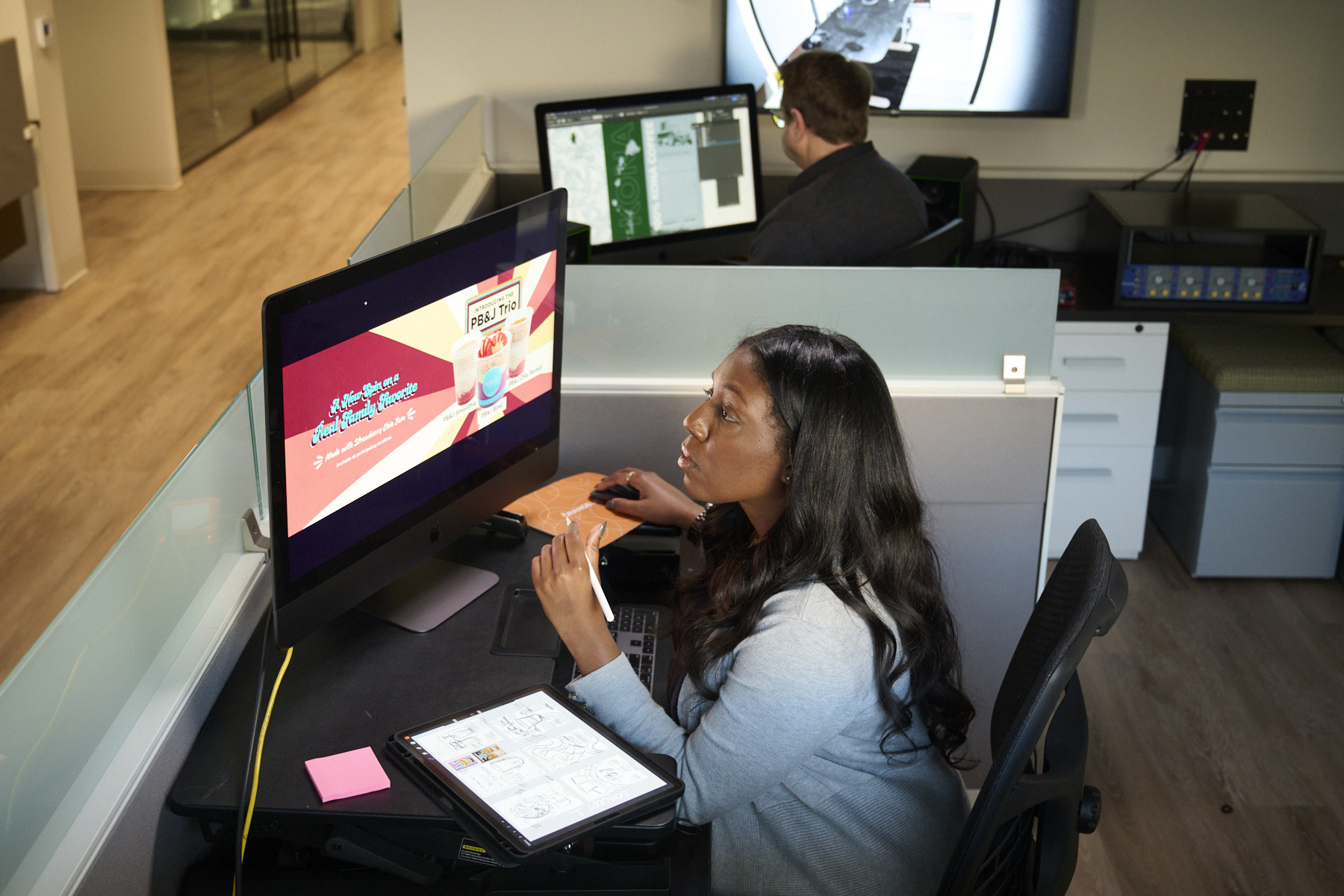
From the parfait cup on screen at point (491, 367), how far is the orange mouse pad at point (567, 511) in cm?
24

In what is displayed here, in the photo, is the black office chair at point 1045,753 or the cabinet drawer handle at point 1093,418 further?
the cabinet drawer handle at point 1093,418

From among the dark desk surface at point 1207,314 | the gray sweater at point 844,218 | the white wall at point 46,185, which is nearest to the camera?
the gray sweater at point 844,218

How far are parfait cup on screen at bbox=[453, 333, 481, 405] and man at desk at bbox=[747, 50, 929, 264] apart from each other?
1227 mm

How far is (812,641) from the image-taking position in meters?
1.24

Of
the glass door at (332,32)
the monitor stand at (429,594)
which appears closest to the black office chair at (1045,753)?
the monitor stand at (429,594)

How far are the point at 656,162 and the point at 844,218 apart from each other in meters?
0.55

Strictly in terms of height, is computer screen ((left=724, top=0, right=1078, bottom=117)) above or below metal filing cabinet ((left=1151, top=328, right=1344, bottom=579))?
above

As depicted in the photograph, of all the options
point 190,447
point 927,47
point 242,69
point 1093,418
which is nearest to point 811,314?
point 1093,418

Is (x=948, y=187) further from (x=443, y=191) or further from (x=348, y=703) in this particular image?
(x=348, y=703)

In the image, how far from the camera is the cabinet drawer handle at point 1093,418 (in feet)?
10.2

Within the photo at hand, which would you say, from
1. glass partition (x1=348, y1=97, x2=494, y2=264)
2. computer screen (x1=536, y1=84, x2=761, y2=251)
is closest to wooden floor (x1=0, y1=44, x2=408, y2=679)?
glass partition (x1=348, y1=97, x2=494, y2=264)

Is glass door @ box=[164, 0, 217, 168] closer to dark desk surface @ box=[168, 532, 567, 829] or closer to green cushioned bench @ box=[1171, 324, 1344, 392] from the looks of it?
green cushioned bench @ box=[1171, 324, 1344, 392]

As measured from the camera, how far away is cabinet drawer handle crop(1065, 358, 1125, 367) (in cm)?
306

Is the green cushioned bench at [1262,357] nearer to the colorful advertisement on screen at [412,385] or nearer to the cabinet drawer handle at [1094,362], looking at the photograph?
the cabinet drawer handle at [1094,362]
